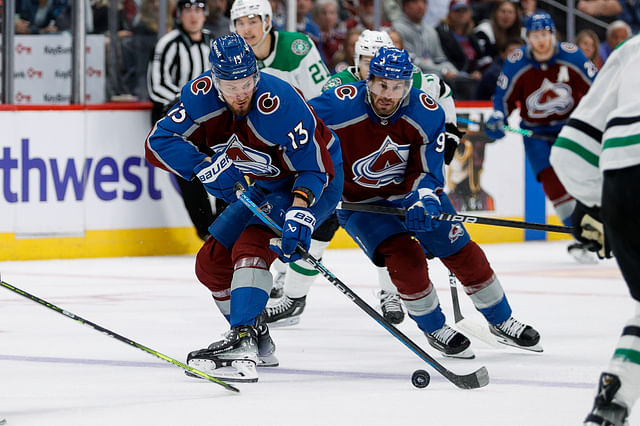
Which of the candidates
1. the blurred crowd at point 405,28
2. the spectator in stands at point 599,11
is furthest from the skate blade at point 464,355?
the spectator in stands at point 599,11

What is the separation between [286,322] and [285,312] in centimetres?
4

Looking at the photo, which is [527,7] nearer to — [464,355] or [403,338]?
[464,355]

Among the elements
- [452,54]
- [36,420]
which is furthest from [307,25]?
[36,420]

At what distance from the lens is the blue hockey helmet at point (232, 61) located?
3.54m

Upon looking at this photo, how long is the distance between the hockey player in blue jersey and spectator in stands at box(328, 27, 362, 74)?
3.26ft

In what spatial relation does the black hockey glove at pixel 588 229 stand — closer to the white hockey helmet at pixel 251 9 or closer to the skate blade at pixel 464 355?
the skate blade at pixel 464 355

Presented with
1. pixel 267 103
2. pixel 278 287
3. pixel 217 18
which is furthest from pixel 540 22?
pixel 267 103

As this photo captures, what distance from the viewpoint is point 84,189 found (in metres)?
7.33

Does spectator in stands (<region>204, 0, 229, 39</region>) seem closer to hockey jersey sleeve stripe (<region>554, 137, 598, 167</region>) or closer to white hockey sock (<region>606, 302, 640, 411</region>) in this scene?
hockey jersey sleeve stripe (<region>554, 137, 598, 167</region>)

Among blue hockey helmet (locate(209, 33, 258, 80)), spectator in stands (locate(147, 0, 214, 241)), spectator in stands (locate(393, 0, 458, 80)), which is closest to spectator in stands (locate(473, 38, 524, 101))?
spectator in stands (locate(393, 0, 458, 80))

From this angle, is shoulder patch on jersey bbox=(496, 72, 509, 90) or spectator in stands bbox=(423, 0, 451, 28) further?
spectator in stands bbox=(423, 0, 451, 28)

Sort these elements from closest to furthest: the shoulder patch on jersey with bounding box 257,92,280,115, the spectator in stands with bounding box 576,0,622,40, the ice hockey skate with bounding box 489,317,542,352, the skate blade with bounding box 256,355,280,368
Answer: the shoulder patch on jersey with bounding box 257,92,280,115, the skate blade with bounding box 256,355,280,368, the ice hockey skate with bounding box 489,317,542,352, the spectator in stands with bounding box 576,0,622,40

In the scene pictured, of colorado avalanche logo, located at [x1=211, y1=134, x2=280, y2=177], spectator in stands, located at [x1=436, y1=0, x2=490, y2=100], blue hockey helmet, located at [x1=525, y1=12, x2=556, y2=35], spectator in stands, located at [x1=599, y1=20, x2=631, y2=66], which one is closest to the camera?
colorado avalanche logo, located at [x1=211, y1=134, x2=280, y2=177]

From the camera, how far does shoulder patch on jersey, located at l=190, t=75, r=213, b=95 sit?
371 centimetres
